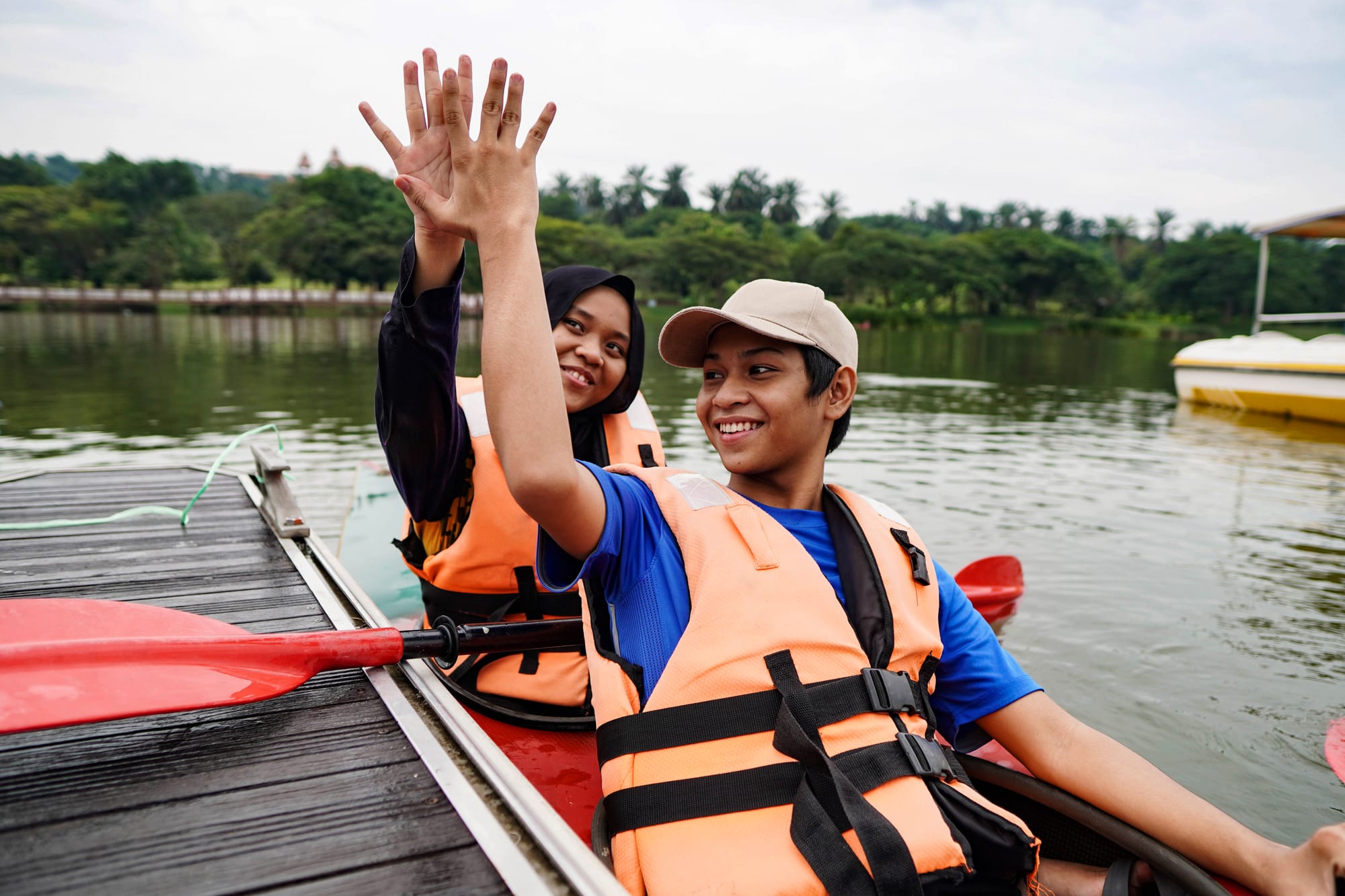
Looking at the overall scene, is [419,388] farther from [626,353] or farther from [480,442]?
[626,353]

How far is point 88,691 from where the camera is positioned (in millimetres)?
1575

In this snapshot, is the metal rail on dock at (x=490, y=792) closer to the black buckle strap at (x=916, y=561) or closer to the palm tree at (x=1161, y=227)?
the black buckle strap at (x=916, y=561)

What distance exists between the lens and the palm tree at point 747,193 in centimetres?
8169

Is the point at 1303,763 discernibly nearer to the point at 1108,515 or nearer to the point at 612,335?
the point at 612,335

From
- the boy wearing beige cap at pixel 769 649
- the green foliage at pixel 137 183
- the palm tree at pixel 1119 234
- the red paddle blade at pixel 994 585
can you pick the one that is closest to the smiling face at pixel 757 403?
the boy wearing beige cap at pixel 769 649

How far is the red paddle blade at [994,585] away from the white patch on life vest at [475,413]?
3.54 metres

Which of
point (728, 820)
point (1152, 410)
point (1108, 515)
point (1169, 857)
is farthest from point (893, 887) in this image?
point (1152, 410)

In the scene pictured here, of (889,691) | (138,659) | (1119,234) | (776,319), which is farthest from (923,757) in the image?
(1119,234)

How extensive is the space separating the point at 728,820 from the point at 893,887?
0.29 m

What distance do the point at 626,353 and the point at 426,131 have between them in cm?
120

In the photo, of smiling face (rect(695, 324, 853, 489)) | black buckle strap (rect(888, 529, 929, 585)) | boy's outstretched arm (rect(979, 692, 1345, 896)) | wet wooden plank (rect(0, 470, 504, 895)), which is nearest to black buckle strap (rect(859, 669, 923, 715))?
black buckle strap (rect(888, 529, 929, 585))

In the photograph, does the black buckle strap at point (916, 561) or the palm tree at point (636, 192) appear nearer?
the black buckle strap at point (916, 561)

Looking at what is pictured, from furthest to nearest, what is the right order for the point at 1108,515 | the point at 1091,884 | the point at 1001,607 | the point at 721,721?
the point at 1108,515
the point at 1001,607
the point at 1091,884
the point at 721,721

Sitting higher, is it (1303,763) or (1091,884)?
(1091,884)
